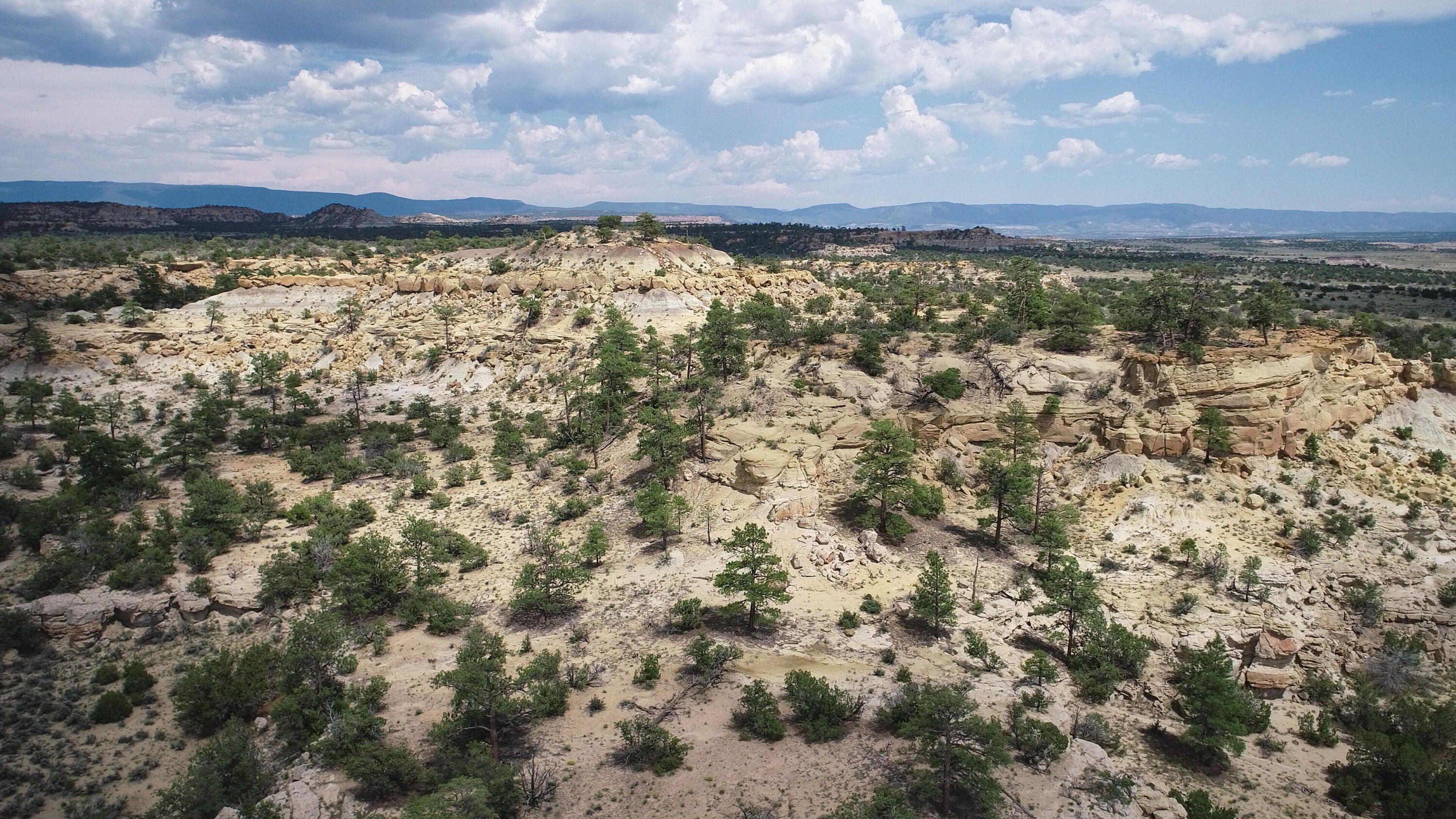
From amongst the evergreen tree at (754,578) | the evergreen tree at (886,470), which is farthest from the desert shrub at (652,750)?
the evergreen tree at (886,470)

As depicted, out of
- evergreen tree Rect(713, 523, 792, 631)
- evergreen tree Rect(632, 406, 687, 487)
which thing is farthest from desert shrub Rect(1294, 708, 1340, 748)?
evergreen tree Rect(632, 406, 687, 487)

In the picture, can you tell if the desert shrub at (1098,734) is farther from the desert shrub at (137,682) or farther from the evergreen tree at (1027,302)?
the desert shrub at (137,682)

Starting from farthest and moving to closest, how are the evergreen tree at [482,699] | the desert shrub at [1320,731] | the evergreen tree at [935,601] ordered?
the evergreen tree at [935,601] → the desert shrub at [1320,731] → the evergreen tree at [482,699]

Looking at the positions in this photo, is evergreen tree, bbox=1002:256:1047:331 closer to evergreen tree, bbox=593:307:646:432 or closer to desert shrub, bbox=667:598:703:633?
evergreen tree, bbox=593:307:646:432

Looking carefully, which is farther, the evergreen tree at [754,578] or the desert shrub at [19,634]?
the evergreen tree at [754,578]

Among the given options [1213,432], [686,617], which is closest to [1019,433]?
[1213,432]

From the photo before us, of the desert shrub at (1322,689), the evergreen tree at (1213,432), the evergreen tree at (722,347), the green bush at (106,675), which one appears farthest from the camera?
the evergreen tree at (722,347)

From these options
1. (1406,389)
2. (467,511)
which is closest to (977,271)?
(1406,389)
